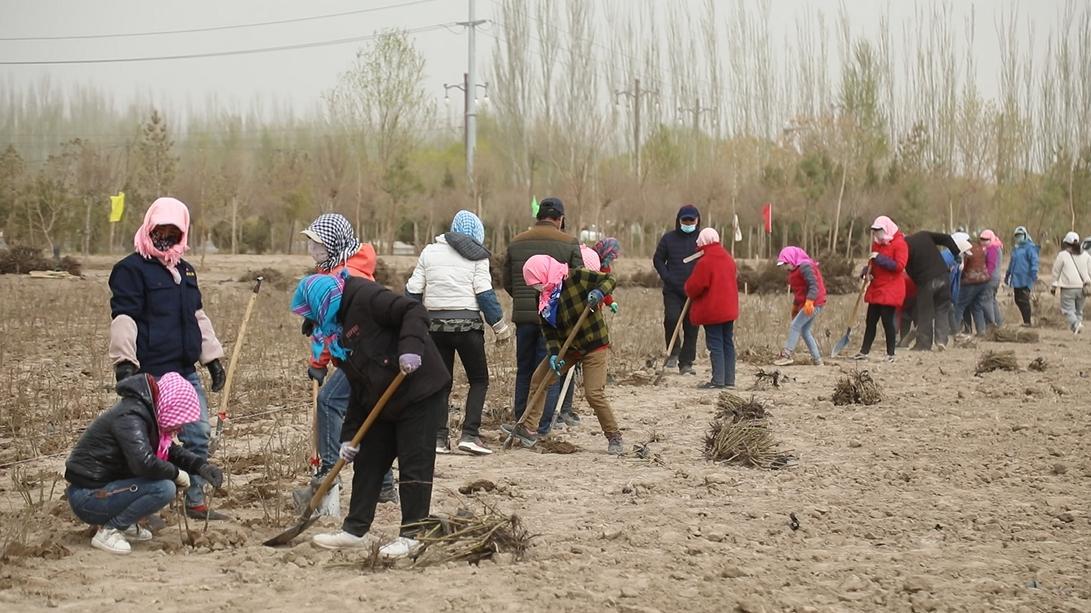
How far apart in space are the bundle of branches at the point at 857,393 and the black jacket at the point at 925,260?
17.6ft

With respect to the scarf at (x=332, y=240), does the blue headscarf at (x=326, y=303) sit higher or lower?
lower

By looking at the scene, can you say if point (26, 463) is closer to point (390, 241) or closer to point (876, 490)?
point (876, 490)

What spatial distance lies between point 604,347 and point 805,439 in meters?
2.17

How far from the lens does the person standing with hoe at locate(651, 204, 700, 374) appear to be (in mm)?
14156

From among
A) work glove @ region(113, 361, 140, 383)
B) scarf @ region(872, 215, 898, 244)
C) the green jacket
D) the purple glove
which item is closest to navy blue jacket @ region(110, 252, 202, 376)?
work glove @ region(113, 361, 140, 383)

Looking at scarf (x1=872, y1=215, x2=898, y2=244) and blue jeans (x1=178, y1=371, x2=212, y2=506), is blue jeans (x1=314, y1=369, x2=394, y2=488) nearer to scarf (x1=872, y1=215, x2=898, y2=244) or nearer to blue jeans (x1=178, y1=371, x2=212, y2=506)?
blue jeans (x1=178, y1=371, x2=212, y2=506)

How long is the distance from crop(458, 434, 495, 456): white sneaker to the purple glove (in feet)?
11.6

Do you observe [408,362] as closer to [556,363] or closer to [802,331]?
[556,363]

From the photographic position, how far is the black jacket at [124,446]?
19.7ft

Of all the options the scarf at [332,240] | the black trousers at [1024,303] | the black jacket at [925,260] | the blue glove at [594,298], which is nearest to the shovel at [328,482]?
the scarf at [332,240]

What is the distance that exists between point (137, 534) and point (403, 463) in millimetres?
1489

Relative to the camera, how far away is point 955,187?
50.3 m

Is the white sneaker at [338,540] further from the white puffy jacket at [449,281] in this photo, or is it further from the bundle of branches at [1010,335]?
the bundle of branches at [1010,335]

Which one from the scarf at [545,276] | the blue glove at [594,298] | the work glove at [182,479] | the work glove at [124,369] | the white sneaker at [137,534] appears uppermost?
the scarf at [545,276]
